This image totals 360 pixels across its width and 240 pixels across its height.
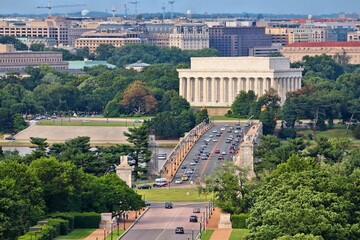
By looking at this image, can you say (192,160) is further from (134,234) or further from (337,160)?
(134,234)

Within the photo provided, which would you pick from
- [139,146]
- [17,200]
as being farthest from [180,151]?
[17,200]

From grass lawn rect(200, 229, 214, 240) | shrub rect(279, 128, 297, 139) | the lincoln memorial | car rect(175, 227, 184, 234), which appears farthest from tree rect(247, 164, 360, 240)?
the lincoln memorial

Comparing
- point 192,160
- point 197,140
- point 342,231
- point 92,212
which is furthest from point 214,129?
point 342,231

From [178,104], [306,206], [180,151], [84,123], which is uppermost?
[306,206]

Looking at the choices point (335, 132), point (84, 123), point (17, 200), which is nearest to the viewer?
point (17, 200)

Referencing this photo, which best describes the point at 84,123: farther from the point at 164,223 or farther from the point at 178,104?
the point at 164,223

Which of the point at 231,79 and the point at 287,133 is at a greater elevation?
the point at 231,79

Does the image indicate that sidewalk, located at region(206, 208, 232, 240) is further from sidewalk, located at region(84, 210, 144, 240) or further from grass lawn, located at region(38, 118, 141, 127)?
grass lawn, located at region(38, 118, 141, 127)
